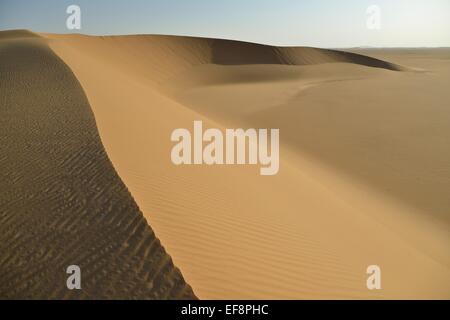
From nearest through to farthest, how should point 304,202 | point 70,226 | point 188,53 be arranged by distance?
point 70,226, point 304,202, point 188,53

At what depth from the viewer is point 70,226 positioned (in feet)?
16.2

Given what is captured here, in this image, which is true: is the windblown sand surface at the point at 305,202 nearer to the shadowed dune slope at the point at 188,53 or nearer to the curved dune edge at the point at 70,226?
the curved dune edge at the point at 70,226

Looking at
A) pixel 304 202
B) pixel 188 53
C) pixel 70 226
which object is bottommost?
pixel 70 226

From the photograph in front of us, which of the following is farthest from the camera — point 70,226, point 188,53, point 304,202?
point 188,53

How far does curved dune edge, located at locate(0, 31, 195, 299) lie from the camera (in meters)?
4.05

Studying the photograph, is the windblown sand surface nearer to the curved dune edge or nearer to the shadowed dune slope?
the curved dune edge

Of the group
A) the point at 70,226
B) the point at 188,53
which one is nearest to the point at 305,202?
the point at 70,226

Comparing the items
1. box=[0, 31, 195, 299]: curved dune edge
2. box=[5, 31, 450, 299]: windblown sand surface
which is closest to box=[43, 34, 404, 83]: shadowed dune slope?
box=[5, 31, 450, 299]: windblown sand surface

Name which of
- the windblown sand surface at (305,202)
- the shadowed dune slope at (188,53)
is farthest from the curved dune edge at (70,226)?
the shadowed dune slope at (188,53)

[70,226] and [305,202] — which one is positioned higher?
[305,202]

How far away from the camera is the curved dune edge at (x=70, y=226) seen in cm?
405

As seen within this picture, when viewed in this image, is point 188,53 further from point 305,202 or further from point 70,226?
point 70,226

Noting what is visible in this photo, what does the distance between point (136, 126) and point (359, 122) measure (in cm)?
1173

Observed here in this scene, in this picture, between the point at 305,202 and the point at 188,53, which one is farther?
the point at 188,53
